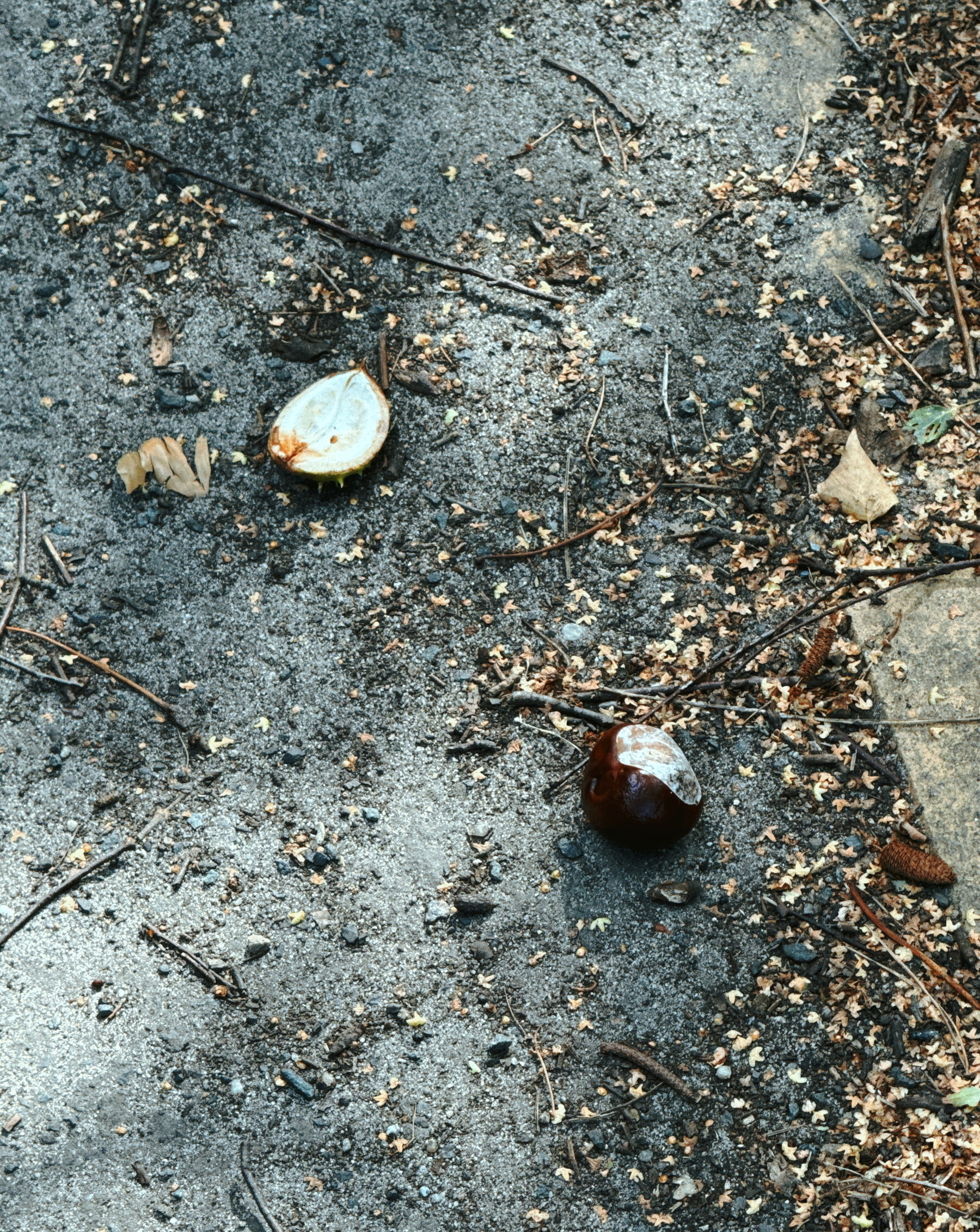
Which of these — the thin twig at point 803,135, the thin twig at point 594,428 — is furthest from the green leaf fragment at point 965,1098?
the thin twig at point 803,135

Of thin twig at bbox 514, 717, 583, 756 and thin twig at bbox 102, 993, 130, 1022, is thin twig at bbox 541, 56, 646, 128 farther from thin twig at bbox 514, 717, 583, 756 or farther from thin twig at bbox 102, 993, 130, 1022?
thin twig at bbox 102, 993, 130, 1022

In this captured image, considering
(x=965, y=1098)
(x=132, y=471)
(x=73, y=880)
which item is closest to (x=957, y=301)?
(x=965, y=1098)

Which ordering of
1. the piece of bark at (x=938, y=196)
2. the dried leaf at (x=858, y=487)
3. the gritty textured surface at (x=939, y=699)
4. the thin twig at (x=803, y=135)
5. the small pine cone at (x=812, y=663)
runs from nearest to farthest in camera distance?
the gritty textured surface at (x=939, y=699), the small pine cone at (x=812, y=663), the dried leaf at (x=858, y=487), the piece of bark at (x=938, y=196), the thin twig at (x=803, y=135)

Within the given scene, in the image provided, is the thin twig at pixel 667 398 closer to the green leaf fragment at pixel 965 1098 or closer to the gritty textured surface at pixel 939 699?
the gritty textured surface at pixel 939 699

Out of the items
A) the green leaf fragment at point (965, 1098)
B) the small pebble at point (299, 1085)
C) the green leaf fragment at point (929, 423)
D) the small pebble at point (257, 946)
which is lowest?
the small pebble at point (299, 1085)

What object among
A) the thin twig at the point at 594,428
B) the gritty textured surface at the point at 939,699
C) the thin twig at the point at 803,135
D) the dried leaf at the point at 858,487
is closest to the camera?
the gritty textured surface at the point at 939,699

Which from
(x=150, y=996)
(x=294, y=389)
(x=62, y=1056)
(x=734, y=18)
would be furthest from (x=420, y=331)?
(x=62, y=1056)
